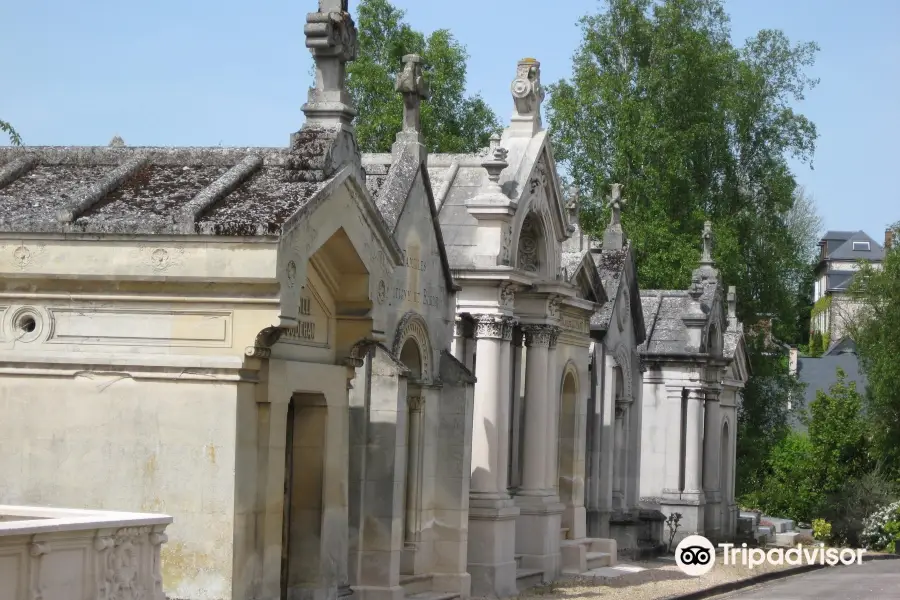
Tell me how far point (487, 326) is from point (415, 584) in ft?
13.8

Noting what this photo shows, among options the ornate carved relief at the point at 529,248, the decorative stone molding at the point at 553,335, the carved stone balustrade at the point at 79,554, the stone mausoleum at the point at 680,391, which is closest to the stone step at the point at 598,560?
the decorative stone molding at the point at 553,335

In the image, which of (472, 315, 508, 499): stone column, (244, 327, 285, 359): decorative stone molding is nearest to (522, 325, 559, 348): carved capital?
(472, 315, 508, 499): stone column

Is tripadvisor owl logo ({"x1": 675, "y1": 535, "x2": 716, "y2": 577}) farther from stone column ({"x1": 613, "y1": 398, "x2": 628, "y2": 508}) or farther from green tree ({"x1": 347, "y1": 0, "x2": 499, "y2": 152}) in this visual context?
green tree ({"x1": 347, "y1": 0, "x2": 499, "y2": 152})

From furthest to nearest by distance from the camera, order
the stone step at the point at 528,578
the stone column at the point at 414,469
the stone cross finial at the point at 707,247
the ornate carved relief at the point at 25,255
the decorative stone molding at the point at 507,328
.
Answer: the stone cross finial at the point at 707,247 < the stone step at the point at 528,578 < the decorative stone molding at the point at 507,328 < the stone column at the point at 414,469 < the ornate carved relief at the point at 25,255

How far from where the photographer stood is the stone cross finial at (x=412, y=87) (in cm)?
1988

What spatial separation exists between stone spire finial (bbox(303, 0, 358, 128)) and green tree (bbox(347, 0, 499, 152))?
2983cm

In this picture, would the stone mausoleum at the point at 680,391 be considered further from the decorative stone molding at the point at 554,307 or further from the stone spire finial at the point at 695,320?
the decorative stone molding at the point at 554,307

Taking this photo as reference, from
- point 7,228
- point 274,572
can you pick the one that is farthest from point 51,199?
point 274,572

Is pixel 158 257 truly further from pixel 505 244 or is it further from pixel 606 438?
pixel 606 438

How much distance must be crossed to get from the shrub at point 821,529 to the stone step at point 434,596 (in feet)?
76.1

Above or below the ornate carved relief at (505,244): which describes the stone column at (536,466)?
below

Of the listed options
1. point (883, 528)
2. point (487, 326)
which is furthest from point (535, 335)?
point (883, 528)

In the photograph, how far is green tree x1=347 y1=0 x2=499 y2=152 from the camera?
45.0m

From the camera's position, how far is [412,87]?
19984mm
